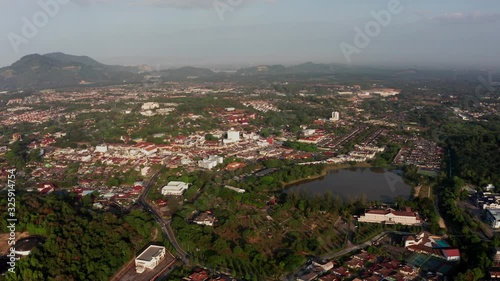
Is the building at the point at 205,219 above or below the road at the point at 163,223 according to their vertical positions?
above

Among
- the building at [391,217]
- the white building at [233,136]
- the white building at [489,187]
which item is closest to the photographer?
the building at [391,217]

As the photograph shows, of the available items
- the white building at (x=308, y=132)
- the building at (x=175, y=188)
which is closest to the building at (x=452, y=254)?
the building at (x=175, y=188)

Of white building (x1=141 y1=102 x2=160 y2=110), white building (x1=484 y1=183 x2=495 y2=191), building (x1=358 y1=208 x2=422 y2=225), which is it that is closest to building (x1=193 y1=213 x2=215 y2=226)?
building (x1=358 y1=208 x2=422 y2=225)

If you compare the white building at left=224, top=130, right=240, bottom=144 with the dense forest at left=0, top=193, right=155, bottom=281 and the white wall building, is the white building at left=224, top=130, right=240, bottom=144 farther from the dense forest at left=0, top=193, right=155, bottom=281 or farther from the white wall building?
the dense forest at left=0, top=193, right=155, bottom=281

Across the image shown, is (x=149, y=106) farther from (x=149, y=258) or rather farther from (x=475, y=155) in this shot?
(x=149, y=258)

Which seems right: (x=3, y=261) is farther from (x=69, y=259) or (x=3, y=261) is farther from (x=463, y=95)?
(x=463, y=95)

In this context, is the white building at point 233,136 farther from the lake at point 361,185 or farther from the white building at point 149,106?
the white building at point 149,106

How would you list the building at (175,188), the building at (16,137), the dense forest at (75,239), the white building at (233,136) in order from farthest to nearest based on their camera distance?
1. the building at (16,137)
2. the white building at (233,136)
3. the building at (175,188)
4. the dense forest at (75,239)
